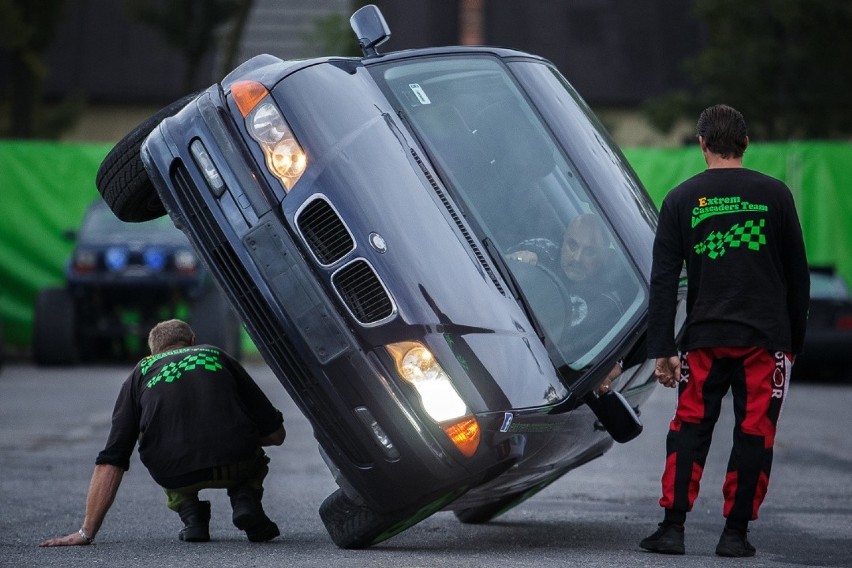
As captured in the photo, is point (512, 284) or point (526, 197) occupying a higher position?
point (526, 197)

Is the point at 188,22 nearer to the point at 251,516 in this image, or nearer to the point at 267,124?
Answer: the point at 267,124

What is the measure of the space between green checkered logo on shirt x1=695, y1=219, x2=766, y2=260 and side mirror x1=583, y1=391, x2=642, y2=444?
62 centimetres

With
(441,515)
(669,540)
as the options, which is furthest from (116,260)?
(669,540)

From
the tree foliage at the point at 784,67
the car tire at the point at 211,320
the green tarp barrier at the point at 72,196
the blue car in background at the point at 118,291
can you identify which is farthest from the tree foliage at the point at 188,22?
the car tire at the point at 211,320

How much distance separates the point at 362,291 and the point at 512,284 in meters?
0.61

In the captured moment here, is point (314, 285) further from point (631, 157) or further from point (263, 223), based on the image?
point (631, 157)

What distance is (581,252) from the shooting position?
6090 mm

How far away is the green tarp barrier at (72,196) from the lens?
58.5ft

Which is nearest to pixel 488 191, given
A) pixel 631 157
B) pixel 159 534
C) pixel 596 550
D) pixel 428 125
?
pixel 428 125

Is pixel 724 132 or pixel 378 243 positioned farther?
pixel 724 132

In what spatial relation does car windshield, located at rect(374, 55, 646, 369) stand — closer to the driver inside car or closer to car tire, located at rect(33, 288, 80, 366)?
the driver inside car

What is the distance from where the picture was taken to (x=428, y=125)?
6125 mm

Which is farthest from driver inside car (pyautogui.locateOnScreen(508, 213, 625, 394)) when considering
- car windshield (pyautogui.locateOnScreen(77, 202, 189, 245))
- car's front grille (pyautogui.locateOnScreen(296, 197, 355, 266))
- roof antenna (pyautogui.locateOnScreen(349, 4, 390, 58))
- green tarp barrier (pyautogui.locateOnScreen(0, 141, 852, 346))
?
green tarp barrier (pyautogui.locateOnScreen(0, 141, 852, 346))

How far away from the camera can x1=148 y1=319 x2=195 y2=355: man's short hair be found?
20.4 feet
